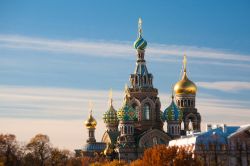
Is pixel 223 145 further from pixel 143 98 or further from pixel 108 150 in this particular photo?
pixel 108 150

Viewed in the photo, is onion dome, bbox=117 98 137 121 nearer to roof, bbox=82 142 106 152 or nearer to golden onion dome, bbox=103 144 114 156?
golden onion dome, bbox=103 144 114 156

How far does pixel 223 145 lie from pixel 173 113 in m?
29.7

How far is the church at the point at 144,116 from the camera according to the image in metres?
124

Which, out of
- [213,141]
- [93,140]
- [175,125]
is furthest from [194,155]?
[93,140]

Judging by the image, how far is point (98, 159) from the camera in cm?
13012

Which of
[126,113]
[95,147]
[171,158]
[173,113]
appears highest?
[173,113]

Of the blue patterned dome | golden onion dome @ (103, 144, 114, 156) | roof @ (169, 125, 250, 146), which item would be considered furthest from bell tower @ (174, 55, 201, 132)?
roof @ (169, 125, 250, 146)

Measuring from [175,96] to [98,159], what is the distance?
46.8 ft

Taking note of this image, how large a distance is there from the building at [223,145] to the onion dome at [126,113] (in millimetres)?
22783

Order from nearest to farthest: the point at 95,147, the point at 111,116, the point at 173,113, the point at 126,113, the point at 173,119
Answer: the point at 126,113 → the point at 173,113 → the point at 173,119 → the point at 111,116 → the point at 95,147

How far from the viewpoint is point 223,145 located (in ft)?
312

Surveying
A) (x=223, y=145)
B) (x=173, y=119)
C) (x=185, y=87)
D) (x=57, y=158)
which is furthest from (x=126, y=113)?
(x=223, y=145)

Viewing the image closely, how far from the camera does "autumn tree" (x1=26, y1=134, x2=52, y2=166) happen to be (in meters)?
99.7

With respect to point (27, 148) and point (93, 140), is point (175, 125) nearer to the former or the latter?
point (93, 140)
